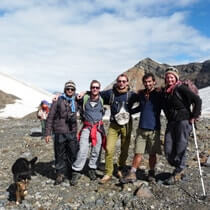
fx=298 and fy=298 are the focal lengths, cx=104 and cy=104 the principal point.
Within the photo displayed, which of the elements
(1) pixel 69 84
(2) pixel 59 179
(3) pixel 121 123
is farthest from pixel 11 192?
(3) pixel 121 123

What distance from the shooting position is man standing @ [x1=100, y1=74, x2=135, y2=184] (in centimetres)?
760

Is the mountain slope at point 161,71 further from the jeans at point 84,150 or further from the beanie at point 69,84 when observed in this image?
the beanie at point 69,84

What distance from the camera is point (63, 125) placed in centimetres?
782

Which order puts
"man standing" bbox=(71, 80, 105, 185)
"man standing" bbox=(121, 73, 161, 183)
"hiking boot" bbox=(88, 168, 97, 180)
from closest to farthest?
"man standing" bbox=(121, 73, 161, 183) → "man standing" bbox=(71, 80, 105, 185) → "hiking boot" bbox=(88, 168, 97, 180)

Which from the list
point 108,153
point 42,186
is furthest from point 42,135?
point 108,153

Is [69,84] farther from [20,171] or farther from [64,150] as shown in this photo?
[20,171]

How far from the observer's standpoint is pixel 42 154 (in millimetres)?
11086

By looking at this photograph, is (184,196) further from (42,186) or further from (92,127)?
(42,186)

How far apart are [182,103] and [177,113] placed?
268 mm

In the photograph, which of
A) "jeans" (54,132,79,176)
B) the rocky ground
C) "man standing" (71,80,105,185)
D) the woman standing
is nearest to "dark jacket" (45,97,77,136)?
"jeans" (54,132,79,176)

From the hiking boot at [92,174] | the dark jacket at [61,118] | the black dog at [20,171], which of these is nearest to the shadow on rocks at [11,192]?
the black dog at [20,171]

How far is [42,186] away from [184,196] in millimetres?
3710

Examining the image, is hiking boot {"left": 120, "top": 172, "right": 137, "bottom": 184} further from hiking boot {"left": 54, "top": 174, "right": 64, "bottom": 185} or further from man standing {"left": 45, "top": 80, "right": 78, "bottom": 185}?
hiking boot {"left": 54, "top": 174, "right": 64, "bottom": 185}

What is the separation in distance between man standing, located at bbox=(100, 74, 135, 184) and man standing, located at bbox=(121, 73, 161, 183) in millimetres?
309
